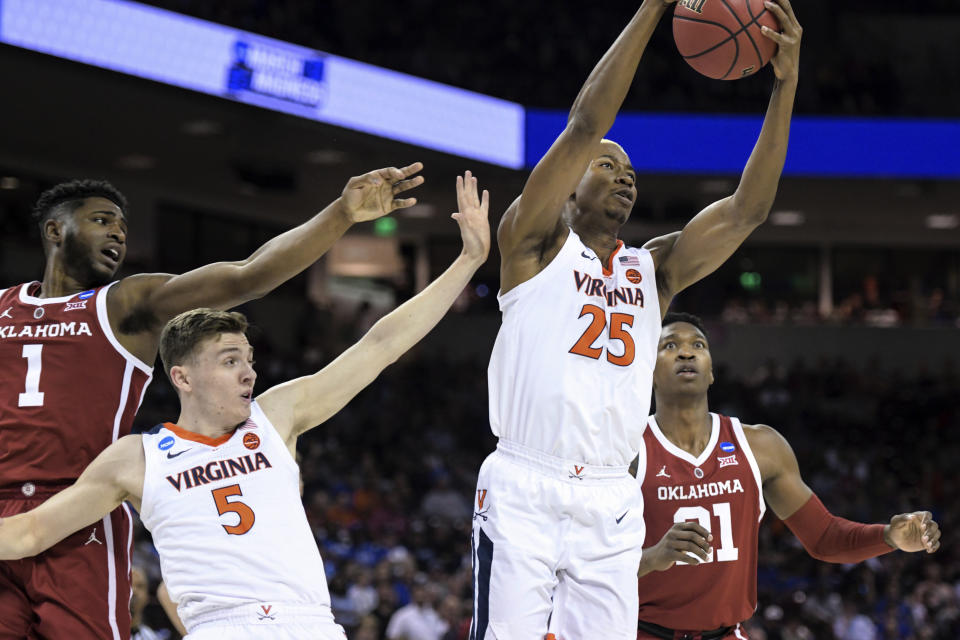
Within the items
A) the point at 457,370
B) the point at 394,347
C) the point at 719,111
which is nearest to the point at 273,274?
the point at 394,347

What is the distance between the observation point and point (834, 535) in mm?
5141

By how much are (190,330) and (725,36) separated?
2.25m

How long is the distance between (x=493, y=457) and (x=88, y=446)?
1484 mm

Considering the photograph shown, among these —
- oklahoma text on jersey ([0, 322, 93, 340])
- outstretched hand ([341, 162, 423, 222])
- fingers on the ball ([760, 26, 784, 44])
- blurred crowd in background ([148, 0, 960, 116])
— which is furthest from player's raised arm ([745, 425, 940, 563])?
blurred crowd in background ([148, 0, 960, 116])

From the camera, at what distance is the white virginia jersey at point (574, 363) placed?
412 centimetres

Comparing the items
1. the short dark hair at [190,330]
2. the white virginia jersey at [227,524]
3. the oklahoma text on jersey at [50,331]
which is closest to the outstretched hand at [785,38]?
the short dark hair at [190,330]

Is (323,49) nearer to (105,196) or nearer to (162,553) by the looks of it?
(105,196)

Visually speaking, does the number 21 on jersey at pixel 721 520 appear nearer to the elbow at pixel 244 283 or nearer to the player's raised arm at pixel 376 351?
the player's raised arm at pixel 376 351

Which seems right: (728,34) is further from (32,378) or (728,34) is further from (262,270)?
(32,378)

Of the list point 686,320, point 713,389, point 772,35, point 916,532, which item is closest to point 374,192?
point 772,35

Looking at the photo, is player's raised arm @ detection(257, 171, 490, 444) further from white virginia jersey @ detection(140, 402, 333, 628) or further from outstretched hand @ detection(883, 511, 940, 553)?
outstretched hand @ detection(883, 511, 940, 553)

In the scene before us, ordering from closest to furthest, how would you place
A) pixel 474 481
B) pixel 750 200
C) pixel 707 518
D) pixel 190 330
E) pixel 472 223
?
pixel 190 330 → pixel 472 223 → pixel 750 200 → pixel 707 518 → pixel 474 481

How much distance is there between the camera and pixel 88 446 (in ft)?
13.7

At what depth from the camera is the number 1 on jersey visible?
4156 mm
